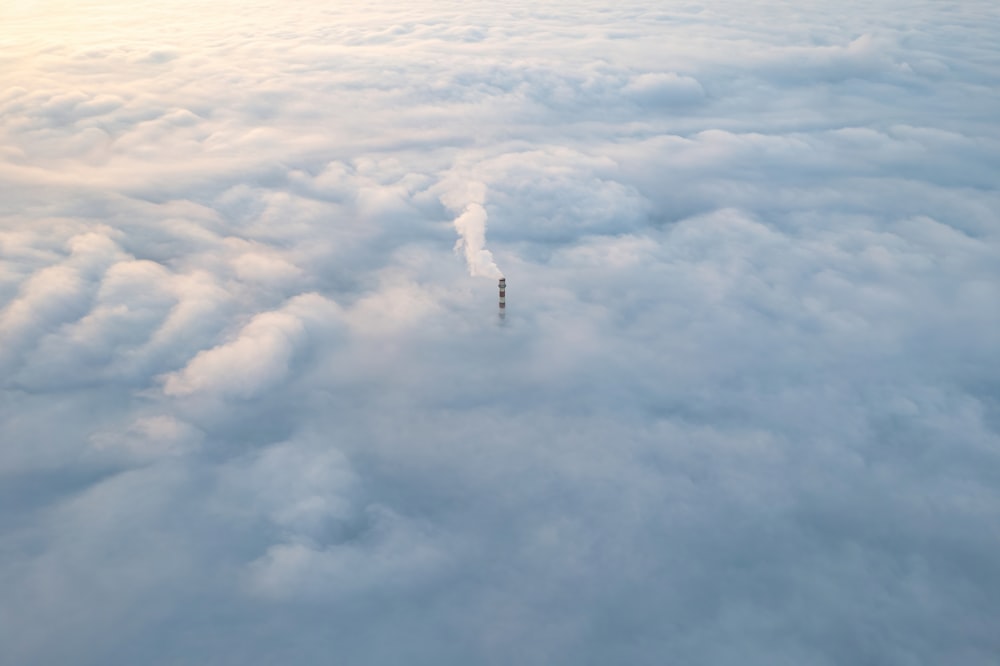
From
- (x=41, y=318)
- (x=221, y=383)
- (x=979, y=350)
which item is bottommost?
(x=979, y=350)

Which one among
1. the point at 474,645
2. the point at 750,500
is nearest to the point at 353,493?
the point at 474,645

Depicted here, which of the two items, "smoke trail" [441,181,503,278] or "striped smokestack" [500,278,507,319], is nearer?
"striped smokestack" [500,278,507,319]

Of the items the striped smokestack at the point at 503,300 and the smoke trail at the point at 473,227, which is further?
the smoke trail at the point at 473,227

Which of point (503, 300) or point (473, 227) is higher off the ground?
point (503, 300)

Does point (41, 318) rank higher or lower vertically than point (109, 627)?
higher

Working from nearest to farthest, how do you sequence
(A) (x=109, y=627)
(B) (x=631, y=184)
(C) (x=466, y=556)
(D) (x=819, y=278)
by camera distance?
(A) (x=109, y=627) < (C) (x=466, y=556) < (D) (x=819, y=278) < (B) (x=631, y=184)

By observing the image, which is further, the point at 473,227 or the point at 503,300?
the point at 473,227

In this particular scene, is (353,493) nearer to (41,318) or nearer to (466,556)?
(466,556)

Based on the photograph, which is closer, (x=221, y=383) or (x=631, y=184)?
(x=221, y=383)
